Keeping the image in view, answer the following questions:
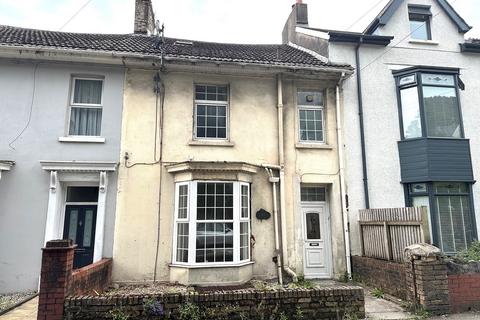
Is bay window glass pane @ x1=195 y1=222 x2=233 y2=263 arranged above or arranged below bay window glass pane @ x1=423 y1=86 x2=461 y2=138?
below

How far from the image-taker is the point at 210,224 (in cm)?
887

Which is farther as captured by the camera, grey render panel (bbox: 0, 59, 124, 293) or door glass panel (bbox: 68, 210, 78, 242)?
door glass panel (bbox: 68, 210, 78, 242)

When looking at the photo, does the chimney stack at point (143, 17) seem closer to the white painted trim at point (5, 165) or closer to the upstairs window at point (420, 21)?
the white painted trim at point (5, 165)

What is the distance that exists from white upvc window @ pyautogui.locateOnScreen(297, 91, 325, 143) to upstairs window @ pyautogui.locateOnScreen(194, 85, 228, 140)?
7.69ft

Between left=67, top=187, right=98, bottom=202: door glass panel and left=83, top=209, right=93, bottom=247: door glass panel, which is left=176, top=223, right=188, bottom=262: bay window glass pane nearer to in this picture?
left=83, top=209, right=93, bottom=247: door glass panel

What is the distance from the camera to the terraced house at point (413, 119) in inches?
401

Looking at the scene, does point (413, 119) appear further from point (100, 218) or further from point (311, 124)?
point (100, 218)

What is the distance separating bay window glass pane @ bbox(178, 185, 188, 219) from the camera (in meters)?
9.02

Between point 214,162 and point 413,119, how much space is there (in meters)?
6.42

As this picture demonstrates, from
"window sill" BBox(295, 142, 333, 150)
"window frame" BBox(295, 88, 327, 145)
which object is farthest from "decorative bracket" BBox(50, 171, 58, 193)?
"window frame" BBox(295, 88, 327, 145)

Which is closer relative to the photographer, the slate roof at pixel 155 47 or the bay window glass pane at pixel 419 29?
the slate roof at pixel 155 47

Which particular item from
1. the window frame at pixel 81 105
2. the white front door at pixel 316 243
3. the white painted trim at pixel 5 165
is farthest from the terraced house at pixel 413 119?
the white painted trim at pixel 5 165

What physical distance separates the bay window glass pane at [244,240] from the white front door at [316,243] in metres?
1.90

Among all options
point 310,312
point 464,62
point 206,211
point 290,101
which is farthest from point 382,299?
point 464,62
